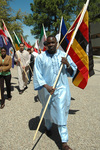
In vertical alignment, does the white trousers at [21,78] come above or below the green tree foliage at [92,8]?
below

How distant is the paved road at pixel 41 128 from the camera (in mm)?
2664

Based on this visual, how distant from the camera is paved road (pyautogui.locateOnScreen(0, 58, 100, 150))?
266 cm

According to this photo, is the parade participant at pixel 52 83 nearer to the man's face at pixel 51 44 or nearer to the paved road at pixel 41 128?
the man's face at pixel 51 44

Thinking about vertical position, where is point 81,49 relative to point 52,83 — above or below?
above

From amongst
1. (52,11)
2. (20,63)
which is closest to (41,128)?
(20,63)

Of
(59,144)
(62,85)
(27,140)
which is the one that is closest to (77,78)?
(62,85)

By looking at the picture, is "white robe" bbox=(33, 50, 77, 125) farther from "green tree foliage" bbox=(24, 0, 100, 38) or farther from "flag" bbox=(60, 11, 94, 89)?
"green tree foliage" bbox=(24, 0, 100, 38)

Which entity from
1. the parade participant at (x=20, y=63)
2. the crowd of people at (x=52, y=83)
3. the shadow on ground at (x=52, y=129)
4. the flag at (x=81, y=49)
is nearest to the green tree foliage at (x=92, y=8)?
the parade participant at (x=20, y=63)

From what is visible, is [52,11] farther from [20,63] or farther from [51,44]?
[51,44]

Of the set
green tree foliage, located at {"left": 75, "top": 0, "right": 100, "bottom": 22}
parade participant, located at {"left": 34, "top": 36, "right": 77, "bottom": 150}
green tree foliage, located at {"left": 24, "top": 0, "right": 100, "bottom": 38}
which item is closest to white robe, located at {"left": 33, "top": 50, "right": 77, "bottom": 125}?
parade participant, located at {"left": 34, "top": 36, "right": 77, "bottom": 150}

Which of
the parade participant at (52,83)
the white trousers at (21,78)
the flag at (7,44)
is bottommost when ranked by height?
the white trousers at (21,78)

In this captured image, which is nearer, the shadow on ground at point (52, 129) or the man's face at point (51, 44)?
the man's face at point (51, 44)

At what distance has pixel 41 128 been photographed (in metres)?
3.28

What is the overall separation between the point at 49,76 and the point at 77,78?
0.92 meters
